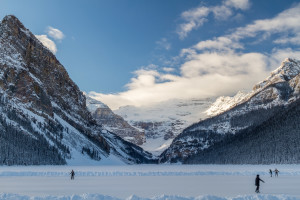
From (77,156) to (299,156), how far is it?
4383 inches

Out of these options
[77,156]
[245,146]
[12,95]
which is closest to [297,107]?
[245,146]

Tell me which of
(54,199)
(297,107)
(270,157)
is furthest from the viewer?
(297,107)

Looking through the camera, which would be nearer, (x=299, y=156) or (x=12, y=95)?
(x=299, y=156)

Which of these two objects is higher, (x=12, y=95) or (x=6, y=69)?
(x=6, y=69)

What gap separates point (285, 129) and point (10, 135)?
123 meters

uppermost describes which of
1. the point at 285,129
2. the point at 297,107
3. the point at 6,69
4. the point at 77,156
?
the point at 6,69

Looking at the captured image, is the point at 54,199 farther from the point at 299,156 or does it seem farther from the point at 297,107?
the point at 297,107

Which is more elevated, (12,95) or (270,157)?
(12,95)

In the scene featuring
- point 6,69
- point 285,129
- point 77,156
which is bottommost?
point 77,156

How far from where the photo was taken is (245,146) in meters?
185

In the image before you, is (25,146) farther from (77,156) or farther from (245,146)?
(245,146)

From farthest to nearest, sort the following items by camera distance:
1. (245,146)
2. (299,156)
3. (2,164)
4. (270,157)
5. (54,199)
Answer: (245,146) → (270,157) → (299,156) → (2,164) → (54,199)

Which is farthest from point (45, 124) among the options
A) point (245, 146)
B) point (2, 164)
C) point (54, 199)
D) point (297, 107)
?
point (54, 199)

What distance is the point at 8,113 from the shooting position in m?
154
